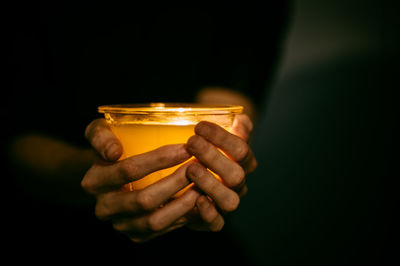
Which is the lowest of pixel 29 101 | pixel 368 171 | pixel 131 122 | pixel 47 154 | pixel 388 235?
pixel 388 235

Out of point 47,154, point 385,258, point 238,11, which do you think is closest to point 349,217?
point 385,258

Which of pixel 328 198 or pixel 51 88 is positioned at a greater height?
pixel 51 88

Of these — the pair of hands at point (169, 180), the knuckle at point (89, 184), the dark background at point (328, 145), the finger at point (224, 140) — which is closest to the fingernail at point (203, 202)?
the pair of hands at point (169, 180)

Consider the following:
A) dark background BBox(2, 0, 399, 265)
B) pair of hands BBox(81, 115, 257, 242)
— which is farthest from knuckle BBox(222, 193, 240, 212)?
dark background BBox(2, 0, 399, 265)

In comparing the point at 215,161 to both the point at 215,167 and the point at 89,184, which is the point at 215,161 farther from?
the point at 89,184

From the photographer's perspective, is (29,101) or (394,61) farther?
(394,61)

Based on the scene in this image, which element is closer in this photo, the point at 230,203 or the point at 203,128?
the point at 203,128

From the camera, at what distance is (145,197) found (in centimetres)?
53

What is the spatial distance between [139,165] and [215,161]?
14 cm

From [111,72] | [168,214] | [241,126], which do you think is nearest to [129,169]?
[168,214]

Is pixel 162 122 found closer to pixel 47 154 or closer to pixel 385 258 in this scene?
pixel 47 154

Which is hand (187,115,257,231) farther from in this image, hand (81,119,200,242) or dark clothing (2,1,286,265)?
dark clothing (2,1,286,265)

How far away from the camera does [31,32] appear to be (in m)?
1.11

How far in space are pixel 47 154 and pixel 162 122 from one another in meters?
0.68
